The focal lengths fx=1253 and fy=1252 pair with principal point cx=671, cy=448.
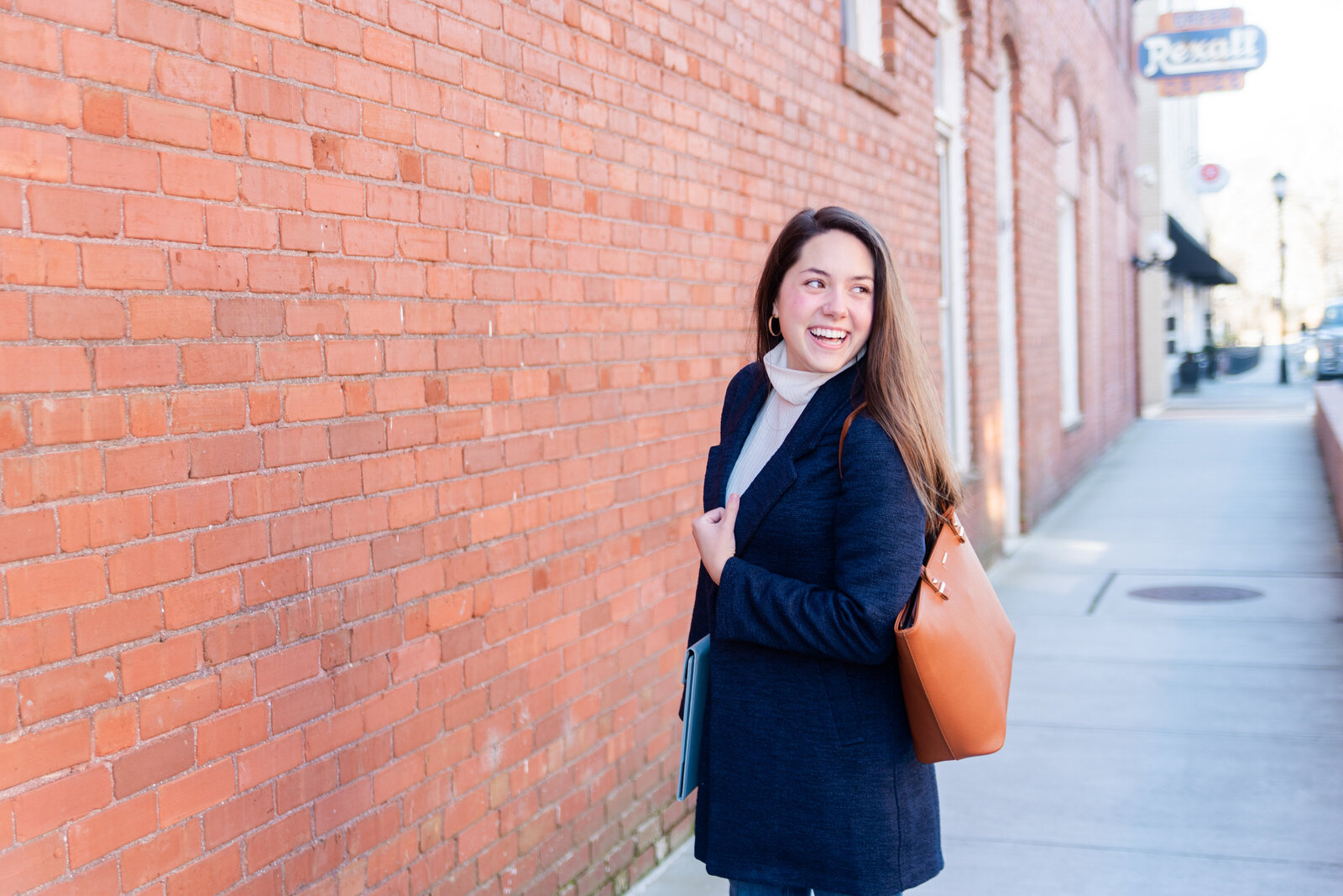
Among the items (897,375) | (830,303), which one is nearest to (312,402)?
(830,303)

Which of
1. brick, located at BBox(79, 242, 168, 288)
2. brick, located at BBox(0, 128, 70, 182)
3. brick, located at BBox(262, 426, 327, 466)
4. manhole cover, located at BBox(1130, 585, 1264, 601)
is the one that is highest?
brick, located at BBox(0, 128, 70, 182)

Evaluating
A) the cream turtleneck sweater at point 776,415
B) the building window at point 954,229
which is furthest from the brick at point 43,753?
the building window at point 954,229

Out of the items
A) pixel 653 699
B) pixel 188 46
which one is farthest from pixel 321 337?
pixel 653 699

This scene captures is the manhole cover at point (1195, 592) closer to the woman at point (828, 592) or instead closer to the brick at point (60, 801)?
the woman at point (828, 592)

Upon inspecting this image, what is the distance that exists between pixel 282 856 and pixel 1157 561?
7.93m

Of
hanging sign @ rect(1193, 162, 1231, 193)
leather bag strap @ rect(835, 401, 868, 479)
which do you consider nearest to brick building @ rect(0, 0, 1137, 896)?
leather bag strap @ rect(835, 401, 868, 479)

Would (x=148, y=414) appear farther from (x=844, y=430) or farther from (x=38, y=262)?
(x=844, y=430)

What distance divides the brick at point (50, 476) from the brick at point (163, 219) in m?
0.38

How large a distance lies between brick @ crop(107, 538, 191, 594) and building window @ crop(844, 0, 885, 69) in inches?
220

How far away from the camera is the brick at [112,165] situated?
197cm

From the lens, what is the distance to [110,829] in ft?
6.66

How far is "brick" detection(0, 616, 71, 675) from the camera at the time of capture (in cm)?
186

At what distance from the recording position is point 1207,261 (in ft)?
91.0

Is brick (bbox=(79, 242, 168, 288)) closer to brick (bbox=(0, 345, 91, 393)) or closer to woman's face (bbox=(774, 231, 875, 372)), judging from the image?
brick (bbox=(0, 345, 91, 393))
